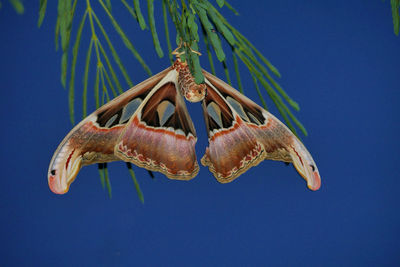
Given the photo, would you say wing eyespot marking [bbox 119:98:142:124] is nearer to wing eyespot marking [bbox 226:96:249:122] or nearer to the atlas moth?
the atlas moth

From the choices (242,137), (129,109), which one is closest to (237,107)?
(242,137)

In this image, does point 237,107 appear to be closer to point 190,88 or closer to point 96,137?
point 190,88

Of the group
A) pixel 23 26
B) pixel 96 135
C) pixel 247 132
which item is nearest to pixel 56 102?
pixel 23 26

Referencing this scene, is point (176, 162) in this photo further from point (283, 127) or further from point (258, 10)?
point (258, 10)

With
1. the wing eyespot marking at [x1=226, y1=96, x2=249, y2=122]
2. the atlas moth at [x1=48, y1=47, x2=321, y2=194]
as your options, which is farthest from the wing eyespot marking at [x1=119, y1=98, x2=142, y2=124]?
the wing eyespot marking at [x1=226, y1=96, x2=249, y2=122]

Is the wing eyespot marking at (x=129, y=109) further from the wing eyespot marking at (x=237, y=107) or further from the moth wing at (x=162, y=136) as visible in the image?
the wing eyespot marking at (x=237, y=107)

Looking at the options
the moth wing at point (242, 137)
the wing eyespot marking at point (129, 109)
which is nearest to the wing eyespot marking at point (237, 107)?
the moth wing at point (242, 137)
